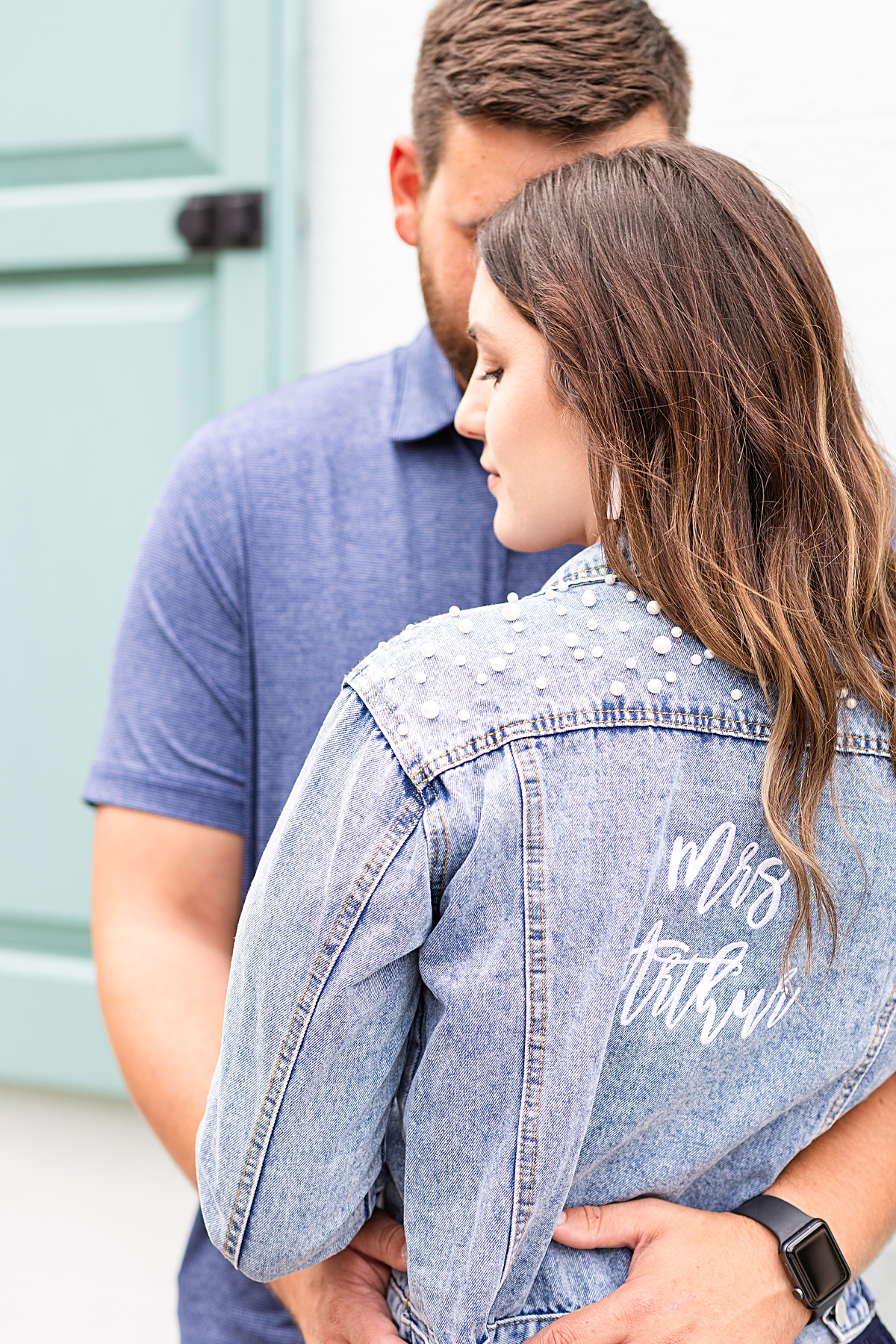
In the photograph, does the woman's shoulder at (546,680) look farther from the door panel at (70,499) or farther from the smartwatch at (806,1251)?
the door panel at (70,499)

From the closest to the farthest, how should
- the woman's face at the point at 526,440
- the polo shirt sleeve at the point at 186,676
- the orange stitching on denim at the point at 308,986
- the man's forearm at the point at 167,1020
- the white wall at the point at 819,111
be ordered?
1. the orange stitching on denim at the point at 308,986
2. the woman's face at the point at 526,440
3. the man's forearm at the point at 167,1020
4. the polo shirt sleeve at the point at 186,676
5. the white wall at the point at 819,111

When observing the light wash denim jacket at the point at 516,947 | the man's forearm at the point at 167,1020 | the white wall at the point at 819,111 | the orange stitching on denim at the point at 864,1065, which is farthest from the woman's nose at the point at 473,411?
the white wall at the point at 819,111

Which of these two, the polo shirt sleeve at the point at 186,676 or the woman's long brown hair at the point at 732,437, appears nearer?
the woman's long brown hair at the point at 732,437

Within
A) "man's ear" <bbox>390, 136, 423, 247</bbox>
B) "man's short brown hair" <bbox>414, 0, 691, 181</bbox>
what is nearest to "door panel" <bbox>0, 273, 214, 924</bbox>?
"man's ear" <bbox>390, 136, 423, 247</bbox>

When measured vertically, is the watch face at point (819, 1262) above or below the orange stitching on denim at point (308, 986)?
below

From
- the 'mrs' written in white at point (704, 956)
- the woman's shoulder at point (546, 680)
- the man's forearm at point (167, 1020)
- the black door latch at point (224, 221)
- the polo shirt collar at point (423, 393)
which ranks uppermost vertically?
the black door latch at point (224, 221)

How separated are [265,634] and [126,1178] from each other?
1.12 metres

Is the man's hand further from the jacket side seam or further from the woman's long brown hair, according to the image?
the woman's long brown hair

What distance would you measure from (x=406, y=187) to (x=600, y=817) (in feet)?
2.79

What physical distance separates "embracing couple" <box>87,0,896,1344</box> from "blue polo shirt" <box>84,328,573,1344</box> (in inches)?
13.8

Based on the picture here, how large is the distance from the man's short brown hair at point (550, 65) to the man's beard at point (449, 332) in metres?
0.11

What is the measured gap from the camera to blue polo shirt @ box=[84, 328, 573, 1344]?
3.68 feet

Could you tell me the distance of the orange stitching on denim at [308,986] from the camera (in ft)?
2.01

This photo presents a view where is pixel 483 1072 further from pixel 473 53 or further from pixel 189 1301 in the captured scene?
pixel 473 53
